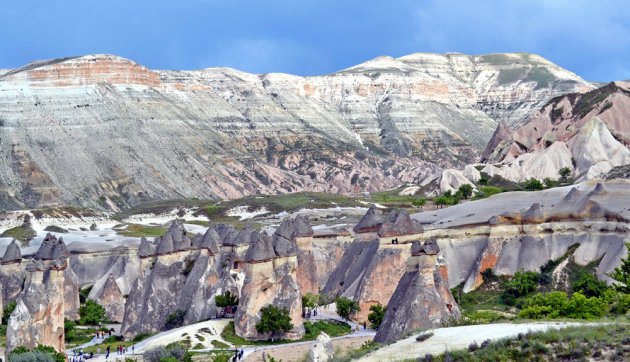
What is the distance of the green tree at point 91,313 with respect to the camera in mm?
52062

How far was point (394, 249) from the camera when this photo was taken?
148 ft

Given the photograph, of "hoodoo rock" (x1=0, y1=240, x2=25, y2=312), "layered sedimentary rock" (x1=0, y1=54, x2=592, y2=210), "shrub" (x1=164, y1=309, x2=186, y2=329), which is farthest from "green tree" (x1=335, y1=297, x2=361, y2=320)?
"layered sedimentary rock" (x1=0, y1=54, x2=592, y2=210)

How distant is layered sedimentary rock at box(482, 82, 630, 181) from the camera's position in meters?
97.4

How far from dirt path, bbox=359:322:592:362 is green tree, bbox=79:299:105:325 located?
31.6 meters

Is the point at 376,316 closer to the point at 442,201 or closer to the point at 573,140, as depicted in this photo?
the point at 442,201

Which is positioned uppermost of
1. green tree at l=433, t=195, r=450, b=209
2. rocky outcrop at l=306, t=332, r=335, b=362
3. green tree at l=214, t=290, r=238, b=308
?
green tree at l=433, t=195, r=450, b=209

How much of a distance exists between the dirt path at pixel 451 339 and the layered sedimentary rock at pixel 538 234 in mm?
23987

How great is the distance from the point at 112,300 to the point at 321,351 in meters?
30.4

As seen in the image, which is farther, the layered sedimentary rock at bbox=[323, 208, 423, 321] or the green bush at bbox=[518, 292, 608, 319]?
the layered sedimentary rock at bbox=[323, 208, 423, 321]

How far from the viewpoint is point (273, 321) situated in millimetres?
38938

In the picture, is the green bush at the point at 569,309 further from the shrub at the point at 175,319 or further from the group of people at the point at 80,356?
the group of people at the point at 80,356

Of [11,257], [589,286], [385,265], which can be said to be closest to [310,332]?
[385,265]

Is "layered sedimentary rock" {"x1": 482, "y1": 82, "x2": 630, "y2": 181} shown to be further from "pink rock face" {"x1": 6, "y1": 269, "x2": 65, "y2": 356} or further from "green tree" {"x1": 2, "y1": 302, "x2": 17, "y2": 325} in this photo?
"pink rock face" {"x1": 6, "y1": 269, "x2": 65, "y2": 356}

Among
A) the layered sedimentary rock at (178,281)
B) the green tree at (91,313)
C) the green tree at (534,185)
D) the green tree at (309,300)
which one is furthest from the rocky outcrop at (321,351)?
the green tree at (534,185)
